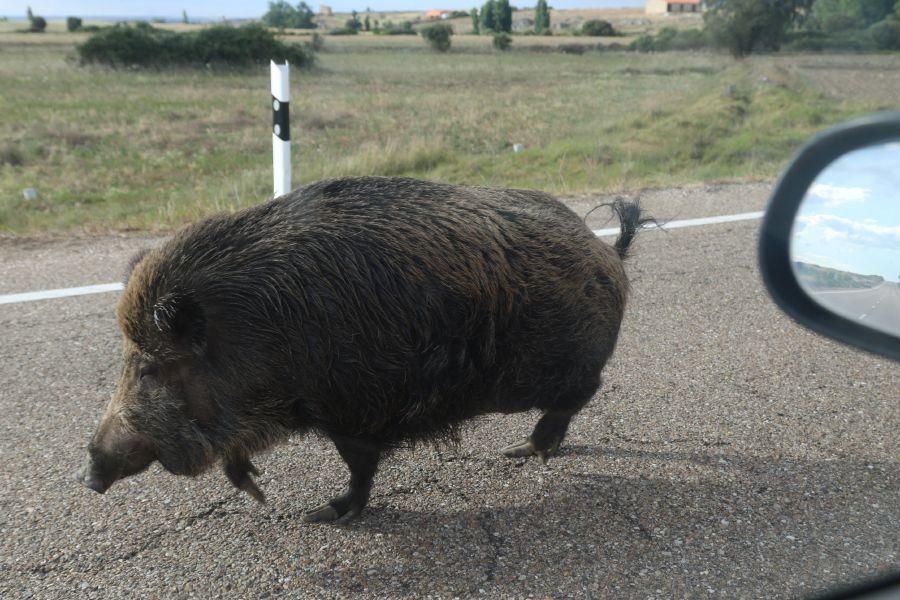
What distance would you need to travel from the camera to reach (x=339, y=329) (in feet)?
9.66

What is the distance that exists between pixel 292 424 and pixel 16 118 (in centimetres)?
1882

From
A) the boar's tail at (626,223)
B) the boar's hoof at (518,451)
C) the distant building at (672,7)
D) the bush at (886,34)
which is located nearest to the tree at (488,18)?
the distant building at (672,7)

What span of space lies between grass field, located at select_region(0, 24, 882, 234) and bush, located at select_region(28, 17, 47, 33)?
20.3 feet

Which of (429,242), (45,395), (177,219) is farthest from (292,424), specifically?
(177,219)

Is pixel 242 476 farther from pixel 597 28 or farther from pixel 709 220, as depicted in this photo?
pixel 597 28

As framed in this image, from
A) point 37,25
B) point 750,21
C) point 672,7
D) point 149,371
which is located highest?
point 37,25

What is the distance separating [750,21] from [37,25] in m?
35.1

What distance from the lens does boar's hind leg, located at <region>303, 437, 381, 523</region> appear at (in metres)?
3.17

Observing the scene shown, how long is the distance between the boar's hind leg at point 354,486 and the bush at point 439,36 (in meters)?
31.7

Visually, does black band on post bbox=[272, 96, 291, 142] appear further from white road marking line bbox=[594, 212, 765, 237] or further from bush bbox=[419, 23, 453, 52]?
bush bbox=[419, 23, 453, 52]

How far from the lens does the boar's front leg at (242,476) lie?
3105 millimetres

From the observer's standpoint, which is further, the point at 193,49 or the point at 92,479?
the point at 193,49

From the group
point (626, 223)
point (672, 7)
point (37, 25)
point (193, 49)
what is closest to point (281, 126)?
point (626, 223)

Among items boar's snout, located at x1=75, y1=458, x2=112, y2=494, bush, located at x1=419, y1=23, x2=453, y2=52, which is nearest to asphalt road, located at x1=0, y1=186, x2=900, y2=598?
boar's snout, located at x1=75, y1=458, x2=112, y2=494
